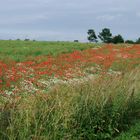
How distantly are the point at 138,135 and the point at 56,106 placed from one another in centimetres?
247

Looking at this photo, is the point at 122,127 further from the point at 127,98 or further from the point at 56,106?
the point at 56,106

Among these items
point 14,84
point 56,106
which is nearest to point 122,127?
point 56,106

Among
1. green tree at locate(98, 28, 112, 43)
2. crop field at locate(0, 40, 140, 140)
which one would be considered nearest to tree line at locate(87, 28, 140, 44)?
green tree at locate(98, 28, 112, 43)

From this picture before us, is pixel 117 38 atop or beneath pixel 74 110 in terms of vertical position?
beneath

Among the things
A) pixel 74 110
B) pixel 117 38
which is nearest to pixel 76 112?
pixel 74 110

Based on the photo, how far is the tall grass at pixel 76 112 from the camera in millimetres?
9188

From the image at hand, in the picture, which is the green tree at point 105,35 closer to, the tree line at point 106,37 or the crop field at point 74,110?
the tree line at point 106,37

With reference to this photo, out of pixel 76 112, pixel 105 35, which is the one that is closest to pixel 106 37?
pixel 105 35

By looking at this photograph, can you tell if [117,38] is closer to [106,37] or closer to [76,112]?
[106,37]

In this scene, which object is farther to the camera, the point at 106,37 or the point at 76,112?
the point at 106,37

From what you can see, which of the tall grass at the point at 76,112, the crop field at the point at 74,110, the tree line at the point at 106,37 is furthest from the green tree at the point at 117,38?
the tall grass at the point at 76,112

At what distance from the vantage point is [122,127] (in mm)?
11930

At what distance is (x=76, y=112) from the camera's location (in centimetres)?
1046

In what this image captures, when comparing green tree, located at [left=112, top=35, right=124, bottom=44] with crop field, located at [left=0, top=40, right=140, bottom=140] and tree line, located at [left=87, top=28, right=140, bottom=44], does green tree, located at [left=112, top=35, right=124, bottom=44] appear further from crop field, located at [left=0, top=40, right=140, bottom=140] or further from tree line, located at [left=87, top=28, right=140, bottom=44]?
crop field, located at [left=0, top=40, right=140, bottom=140]
